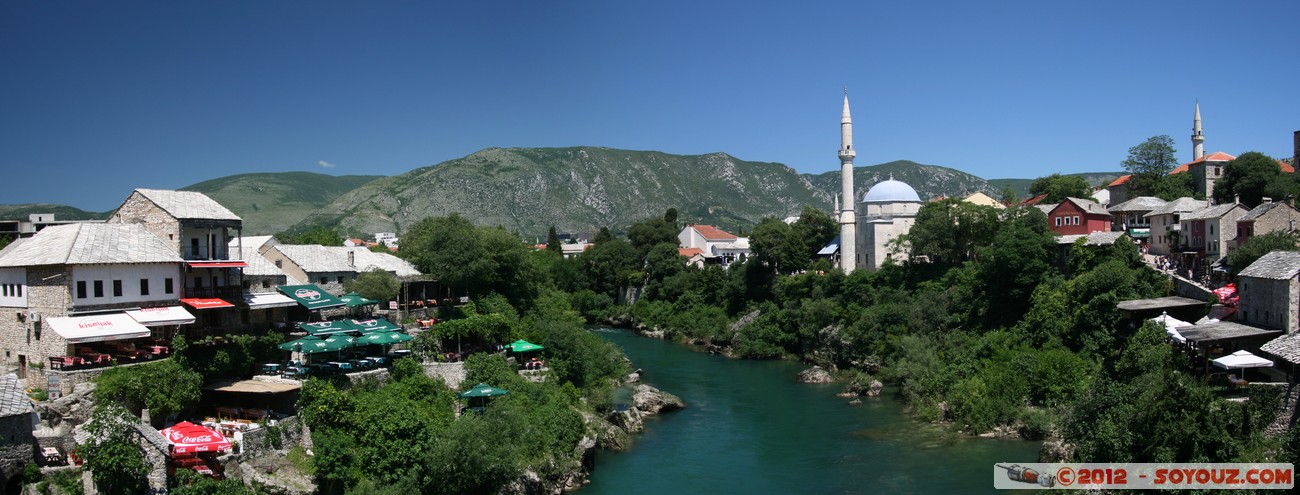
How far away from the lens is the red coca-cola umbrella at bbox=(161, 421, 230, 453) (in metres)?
20.9

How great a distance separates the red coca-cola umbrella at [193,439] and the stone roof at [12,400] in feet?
9.83

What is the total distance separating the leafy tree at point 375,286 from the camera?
35.6 metres

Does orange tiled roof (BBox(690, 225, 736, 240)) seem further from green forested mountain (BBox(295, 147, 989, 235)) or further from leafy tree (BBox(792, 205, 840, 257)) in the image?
green forested mountain (BBox(295, 147, 989, 235))

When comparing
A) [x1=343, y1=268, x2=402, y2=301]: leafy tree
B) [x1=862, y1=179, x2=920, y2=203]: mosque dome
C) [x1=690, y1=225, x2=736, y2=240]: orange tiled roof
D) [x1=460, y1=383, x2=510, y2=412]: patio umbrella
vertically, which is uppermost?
[x1=862, y1=179, x2=920, y2=203]: mosque dome

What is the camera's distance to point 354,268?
3859 centimetres

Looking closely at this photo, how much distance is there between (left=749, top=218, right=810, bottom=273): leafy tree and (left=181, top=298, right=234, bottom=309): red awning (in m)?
39.5

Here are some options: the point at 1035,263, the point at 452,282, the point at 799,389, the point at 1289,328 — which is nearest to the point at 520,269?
the point at 452,282

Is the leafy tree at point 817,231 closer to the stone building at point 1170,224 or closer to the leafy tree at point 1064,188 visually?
the leafy tree at point 1064,188

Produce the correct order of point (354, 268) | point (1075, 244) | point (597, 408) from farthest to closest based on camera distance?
1. point (1075, 244)
2. point (354, 268)
3. point (597, 408)

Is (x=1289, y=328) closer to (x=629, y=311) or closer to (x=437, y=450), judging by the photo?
(x=437, y=450)

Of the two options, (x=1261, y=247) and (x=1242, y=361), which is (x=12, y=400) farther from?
(x=1261, y=247)

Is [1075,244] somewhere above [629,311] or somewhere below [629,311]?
above

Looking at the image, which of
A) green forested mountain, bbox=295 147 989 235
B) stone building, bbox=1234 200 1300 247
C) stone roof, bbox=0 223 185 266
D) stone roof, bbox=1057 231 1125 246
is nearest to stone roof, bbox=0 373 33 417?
stone roof, bbox=0 223 185 266

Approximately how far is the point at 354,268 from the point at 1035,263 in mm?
30475
